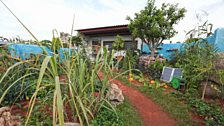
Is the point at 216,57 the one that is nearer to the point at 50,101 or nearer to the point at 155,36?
the point at 155,36

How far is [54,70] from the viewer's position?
130 cm

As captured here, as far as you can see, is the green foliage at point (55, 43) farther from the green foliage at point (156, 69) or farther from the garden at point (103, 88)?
the green foliage at point (156, 69)

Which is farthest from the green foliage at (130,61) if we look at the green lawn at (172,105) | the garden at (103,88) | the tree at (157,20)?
the green lawn at (172,105)

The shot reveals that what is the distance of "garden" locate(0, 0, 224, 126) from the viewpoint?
1.52 meters

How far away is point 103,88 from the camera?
195cm

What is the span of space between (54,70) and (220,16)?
233 inches

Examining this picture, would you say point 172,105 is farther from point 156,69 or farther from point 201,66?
point 156,69

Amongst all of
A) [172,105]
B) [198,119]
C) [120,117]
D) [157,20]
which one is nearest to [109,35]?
[157,20]

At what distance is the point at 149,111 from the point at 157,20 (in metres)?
3.96

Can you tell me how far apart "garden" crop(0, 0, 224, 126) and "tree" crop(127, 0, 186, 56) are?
35 millimetres

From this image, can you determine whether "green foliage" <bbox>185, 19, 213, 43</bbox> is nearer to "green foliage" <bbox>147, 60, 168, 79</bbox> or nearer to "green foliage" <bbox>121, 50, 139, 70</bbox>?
"green foliage" <bbox>147, 60, 168, 79</bbox>

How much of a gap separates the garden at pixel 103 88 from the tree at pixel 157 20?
0.04 meters

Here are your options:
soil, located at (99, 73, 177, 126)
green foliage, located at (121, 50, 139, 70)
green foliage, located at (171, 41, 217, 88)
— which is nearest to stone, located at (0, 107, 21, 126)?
soil, located at (99, 73, 177, 126)

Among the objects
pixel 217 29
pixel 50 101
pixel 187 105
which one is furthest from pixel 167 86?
pixel 50 101
